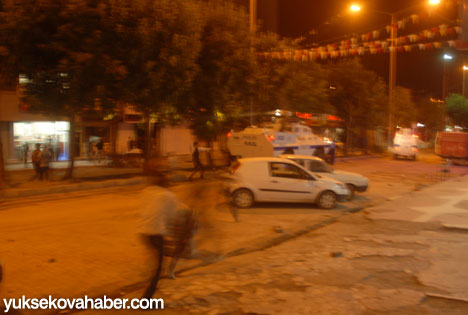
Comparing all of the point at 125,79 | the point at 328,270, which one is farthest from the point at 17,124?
the point at 328,270

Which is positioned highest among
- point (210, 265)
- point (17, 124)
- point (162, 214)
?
point (17, 124)

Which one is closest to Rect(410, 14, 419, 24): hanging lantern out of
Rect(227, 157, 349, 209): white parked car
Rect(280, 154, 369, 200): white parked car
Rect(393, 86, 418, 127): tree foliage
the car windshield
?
Rect(280, 154, 369, 200): white parked car

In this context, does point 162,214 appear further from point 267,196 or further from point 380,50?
point 380,50

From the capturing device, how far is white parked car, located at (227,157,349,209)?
40.3 ft

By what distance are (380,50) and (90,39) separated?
1178 cm

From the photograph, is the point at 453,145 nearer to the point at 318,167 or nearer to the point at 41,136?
the point at 318,167

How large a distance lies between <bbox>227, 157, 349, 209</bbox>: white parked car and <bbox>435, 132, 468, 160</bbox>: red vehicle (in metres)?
21.1

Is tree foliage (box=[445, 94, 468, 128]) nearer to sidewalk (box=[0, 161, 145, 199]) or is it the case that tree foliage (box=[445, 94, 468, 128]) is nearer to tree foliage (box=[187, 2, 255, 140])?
tree foliage (box=[187, 2, 255, 140])

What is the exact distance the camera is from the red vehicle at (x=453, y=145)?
29728 mm

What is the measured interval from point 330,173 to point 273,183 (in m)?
2.79

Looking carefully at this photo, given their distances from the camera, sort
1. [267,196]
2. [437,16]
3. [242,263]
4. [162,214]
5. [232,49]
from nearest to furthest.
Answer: [162,214]
[242,263]
[267,196]
[437,16]
[232,49]

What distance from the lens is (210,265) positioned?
24.0ft

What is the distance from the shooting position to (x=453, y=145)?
30.3 meters

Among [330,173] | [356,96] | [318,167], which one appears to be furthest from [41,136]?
[356,96]
